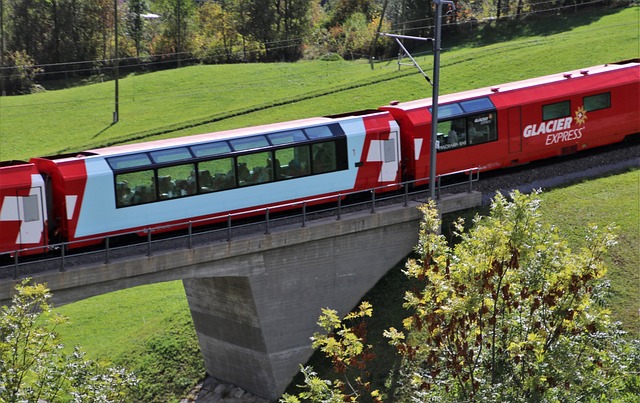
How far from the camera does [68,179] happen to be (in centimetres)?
2761

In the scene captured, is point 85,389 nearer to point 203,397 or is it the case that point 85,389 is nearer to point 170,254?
point 170,254

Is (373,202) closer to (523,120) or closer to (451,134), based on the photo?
(451,134)

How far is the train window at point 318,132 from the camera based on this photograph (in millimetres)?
31750

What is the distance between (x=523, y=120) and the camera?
35438mm

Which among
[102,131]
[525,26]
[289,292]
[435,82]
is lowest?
[289,292]

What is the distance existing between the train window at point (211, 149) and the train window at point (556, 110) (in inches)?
481

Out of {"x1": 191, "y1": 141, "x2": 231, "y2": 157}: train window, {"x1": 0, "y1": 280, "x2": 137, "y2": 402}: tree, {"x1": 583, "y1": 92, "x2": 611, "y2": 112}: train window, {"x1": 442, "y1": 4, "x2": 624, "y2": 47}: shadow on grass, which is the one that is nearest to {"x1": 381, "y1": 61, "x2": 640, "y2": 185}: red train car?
{"x1": 583, "y1": 92, "x2": 611, "y2": 112}: train window

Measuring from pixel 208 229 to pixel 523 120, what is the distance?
488 inches

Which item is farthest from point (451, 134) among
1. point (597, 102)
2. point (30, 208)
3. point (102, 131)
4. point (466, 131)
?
point (102, 131)

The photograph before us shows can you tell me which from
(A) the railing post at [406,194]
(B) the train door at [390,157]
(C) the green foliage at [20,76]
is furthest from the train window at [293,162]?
(C) the green foliage at [20,76]

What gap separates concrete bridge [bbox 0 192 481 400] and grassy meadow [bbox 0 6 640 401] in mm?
1270

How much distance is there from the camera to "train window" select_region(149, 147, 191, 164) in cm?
2934

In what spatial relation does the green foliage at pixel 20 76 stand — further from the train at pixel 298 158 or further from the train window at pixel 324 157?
the train window at pixel 324 157

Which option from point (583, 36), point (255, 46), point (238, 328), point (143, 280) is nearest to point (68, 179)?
point (143, 280)
